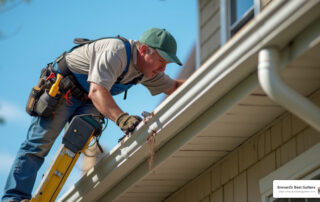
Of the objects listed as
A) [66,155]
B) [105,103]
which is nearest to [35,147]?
[66,155]

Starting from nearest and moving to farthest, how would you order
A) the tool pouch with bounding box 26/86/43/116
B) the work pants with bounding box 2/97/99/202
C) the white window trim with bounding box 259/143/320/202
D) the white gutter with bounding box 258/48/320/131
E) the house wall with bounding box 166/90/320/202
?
the white gutter with bounding box 258/48/320/131, the white window trim with bounding box 259/143/320/202, the house wall with bounding box 166/90/320/202, the work pants with bounding box 2/97/99/202, the tool pouch with bounding box 26/86/43/116

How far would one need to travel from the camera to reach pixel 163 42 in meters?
5.55

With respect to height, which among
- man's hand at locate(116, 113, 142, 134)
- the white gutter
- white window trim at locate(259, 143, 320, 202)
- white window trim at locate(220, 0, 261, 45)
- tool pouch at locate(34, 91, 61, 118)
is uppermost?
white window trim at locate(220, 0, 261, 45)

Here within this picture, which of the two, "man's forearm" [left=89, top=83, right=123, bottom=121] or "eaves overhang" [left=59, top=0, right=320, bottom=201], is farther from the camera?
"man's forearm" [left=89, top=83, right=123, bottom=121]

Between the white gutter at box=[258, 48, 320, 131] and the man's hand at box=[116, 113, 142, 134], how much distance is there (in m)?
1.53

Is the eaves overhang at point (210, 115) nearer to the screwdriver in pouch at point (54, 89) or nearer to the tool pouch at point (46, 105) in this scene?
the tool pouch at point (46, 105)

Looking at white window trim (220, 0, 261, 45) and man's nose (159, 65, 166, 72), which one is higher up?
white window trim (220, 0, 261, 45)

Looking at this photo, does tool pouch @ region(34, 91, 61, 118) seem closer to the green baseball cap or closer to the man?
the man

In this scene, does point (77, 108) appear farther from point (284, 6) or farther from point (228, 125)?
point (284, 6)

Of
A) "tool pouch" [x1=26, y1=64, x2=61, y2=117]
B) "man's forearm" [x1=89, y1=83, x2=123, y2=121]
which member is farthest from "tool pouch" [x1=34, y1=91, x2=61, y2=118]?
"man's forearm" [x1=89, y1=83, x2=123, y2=121]

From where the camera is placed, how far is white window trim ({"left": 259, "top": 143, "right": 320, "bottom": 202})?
4270mm

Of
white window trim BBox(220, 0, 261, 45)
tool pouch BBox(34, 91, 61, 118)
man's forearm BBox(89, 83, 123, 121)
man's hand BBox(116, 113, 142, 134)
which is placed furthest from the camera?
white window trim BBox(220, 0, 261, 45)

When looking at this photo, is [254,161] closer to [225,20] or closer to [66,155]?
[66,155]

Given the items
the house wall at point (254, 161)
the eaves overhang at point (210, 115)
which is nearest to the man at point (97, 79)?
Result: the eaves overhang at point (210, 115)
